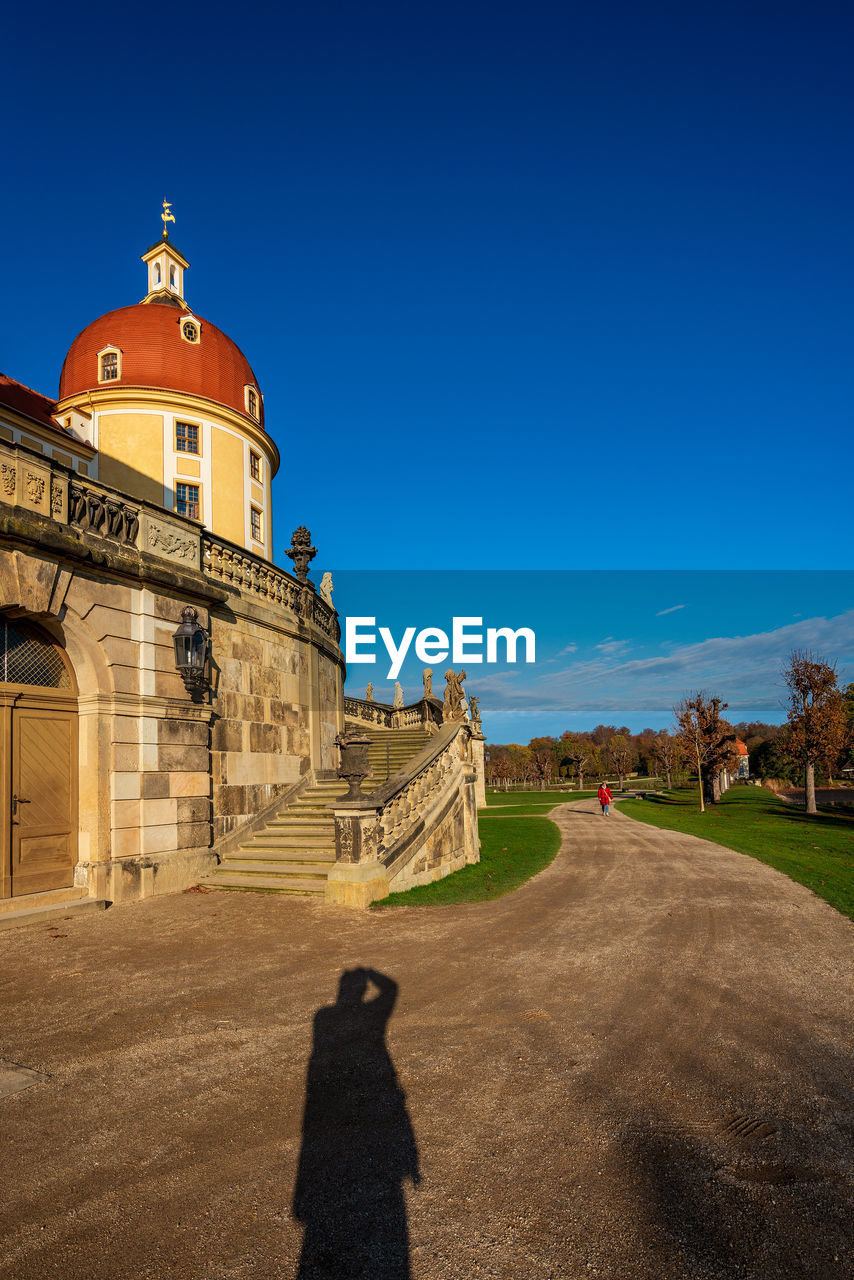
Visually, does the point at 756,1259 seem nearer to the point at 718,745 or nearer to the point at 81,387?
the point at 81,387

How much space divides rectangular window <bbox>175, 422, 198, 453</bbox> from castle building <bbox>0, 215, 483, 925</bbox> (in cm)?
1786

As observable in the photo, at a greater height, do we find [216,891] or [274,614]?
[274,614]

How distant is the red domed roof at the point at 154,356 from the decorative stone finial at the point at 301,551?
18538 millimetres

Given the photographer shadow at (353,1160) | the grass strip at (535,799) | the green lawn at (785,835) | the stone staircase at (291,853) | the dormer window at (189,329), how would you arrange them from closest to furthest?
the photographer shadow at (353,1160) < the stone staircase at (291,853) < the green lawn at (785,835) < the dormer window at (189,329) < the grass strip at (535,799)

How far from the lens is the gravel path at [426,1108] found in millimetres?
2975

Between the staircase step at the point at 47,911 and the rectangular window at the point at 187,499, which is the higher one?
the rectangular window at the point at 187,499

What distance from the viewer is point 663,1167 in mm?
3514

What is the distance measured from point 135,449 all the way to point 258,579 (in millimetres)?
19772

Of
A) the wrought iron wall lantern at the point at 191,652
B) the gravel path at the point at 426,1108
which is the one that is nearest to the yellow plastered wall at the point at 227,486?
the wrought iron wall lantern at the point at 191,652

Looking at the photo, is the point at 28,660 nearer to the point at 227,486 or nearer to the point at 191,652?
the point at 191,652

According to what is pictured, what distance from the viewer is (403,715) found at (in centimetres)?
3103

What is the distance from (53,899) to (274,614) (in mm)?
7140

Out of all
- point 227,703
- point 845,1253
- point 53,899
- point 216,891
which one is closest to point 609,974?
point 845,1253

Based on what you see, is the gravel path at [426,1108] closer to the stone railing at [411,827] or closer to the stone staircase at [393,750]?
the stone railing at [411,827]
